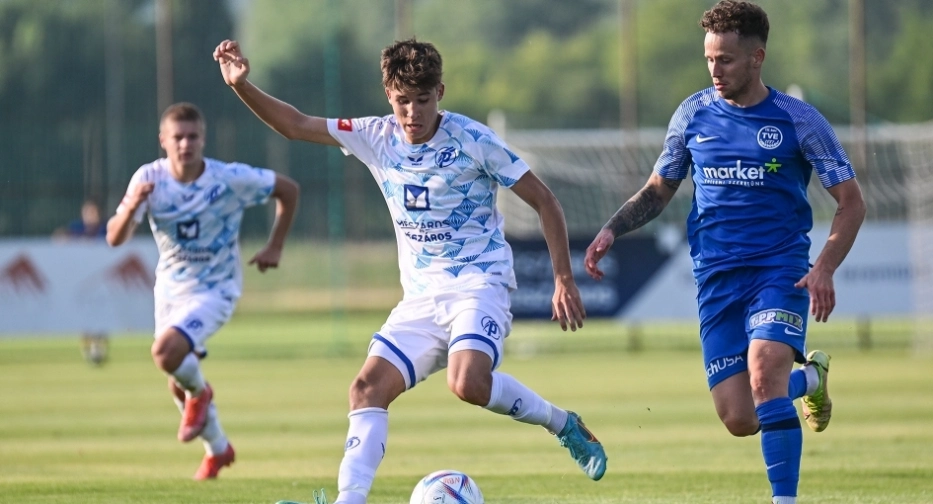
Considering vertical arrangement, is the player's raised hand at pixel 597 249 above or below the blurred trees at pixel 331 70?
below

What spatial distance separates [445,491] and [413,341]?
2.33ft

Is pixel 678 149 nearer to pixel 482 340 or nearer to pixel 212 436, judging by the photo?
pixel 482 340

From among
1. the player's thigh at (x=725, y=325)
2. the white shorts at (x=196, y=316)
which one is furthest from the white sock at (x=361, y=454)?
the white shorts at (x=196, y=316)

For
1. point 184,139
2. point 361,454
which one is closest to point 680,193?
point 184,139

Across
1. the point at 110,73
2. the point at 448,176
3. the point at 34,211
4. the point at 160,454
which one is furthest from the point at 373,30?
the point at 448,176

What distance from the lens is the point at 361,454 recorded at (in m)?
5.98

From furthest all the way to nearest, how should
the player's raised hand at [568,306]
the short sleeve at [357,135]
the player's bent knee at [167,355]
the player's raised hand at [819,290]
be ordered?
the player's bent knee at [167,355] < the short sleeve at [357,135] < the player's raised hand at [568,306] < the player's raised hand at [819,290]

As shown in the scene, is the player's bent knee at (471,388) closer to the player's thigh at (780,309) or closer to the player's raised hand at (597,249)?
the player's raised hand at (597,249)

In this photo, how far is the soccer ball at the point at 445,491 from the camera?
618 cm

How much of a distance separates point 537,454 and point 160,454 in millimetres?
2904

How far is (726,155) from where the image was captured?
6625 millimetres

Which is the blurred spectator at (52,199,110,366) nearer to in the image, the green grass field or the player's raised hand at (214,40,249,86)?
the green grass field

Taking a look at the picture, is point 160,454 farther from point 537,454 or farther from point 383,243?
point 383,243

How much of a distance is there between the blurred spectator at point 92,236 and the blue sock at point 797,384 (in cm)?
1468
